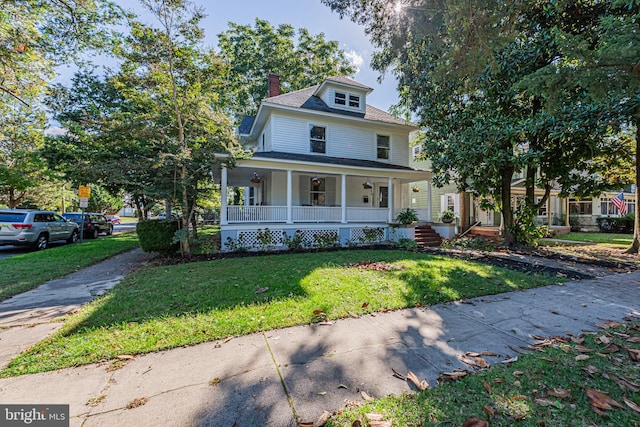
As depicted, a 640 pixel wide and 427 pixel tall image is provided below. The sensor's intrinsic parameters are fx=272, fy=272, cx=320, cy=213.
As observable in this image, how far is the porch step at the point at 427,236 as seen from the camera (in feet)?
41.4

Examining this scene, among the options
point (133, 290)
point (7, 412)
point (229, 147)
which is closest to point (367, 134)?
point (229, 147)

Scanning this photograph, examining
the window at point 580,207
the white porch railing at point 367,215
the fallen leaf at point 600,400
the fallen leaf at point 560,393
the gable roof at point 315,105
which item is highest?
the gable roof at point 315,105

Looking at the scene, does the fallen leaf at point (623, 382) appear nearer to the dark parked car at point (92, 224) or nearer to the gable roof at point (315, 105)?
the gable roof at point (315, 105)

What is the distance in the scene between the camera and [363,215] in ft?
43.1

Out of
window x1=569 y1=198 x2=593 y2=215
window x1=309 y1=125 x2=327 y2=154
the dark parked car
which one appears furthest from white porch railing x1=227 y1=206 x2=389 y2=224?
window x1=569 y1=198 x2=593 y2=215

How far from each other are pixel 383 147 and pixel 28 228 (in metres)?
16.8

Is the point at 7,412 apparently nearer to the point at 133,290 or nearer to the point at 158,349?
the point at 158,349

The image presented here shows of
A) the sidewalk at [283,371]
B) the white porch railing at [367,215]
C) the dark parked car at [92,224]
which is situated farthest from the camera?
the dark parked car at [92,224]

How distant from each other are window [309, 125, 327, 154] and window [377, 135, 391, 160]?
3.28 metres

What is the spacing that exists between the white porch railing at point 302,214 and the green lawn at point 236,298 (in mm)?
3675

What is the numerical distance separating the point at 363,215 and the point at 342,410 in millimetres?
11275

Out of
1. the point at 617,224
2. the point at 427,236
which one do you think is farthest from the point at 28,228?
the point at 617,224

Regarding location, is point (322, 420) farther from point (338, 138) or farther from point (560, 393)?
point (338, 138)

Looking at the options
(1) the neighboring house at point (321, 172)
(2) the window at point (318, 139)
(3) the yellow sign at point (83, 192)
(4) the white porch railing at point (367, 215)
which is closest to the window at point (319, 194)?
(1) the neighboring house at point (321, 172)
